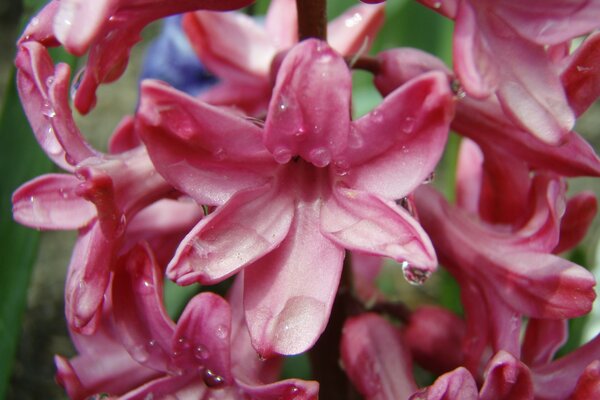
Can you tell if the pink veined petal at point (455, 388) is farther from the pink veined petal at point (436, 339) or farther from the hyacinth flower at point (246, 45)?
the hyacinth flower at point (246, 45)

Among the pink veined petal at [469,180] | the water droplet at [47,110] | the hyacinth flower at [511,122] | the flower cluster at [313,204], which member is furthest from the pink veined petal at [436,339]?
the water droplet at [47,110]

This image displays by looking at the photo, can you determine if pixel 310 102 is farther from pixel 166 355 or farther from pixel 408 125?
pixel 166 355

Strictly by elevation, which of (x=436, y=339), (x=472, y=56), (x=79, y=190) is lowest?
(x=436, y=339)

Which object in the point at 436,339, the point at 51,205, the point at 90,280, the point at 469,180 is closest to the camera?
the point at 90,280

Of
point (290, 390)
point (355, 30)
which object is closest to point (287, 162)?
point (290, 390)

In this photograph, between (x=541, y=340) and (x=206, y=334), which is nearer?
(x=206, y=334)

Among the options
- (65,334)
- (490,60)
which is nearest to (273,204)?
(490,60)
